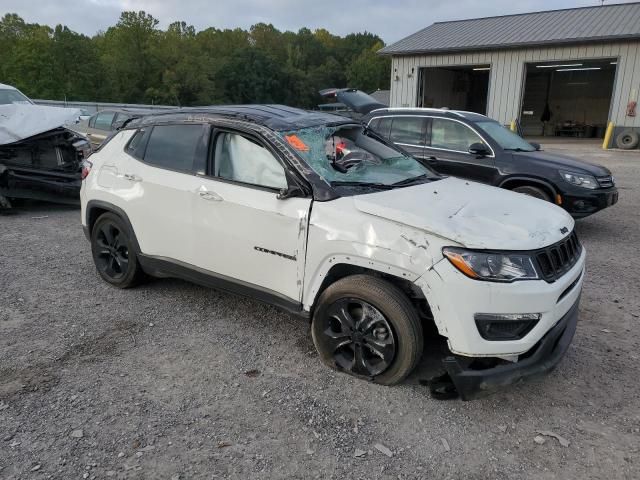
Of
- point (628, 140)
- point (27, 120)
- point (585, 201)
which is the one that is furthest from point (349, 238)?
point (628, 140)

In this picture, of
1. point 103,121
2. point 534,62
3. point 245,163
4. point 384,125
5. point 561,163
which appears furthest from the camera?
point 534,62

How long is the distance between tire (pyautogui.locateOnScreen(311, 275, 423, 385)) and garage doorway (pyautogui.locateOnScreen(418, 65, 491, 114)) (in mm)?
24020

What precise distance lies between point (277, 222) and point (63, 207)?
6874 mm

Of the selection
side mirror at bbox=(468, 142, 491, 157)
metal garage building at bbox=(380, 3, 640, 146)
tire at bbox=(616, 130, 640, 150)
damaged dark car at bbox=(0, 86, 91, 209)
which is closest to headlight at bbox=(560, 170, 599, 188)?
side mirror at bbox=(468, 142, 491, 157)

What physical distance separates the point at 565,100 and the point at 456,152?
3121 cm

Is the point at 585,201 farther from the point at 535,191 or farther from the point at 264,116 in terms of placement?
the point at 264,116

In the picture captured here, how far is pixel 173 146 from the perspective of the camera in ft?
13.7

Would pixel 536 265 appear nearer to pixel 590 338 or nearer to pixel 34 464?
pixel 590 338

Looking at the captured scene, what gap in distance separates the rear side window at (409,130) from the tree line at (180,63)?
55.7m

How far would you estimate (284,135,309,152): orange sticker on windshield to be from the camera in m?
3.56

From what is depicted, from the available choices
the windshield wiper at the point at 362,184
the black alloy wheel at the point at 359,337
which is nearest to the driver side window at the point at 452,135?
the windshield wiper at the point at 362,184

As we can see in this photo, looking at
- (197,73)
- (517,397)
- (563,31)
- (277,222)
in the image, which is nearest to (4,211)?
(277,222)

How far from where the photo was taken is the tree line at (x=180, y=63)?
56.5 meters

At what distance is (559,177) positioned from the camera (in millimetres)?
6812
